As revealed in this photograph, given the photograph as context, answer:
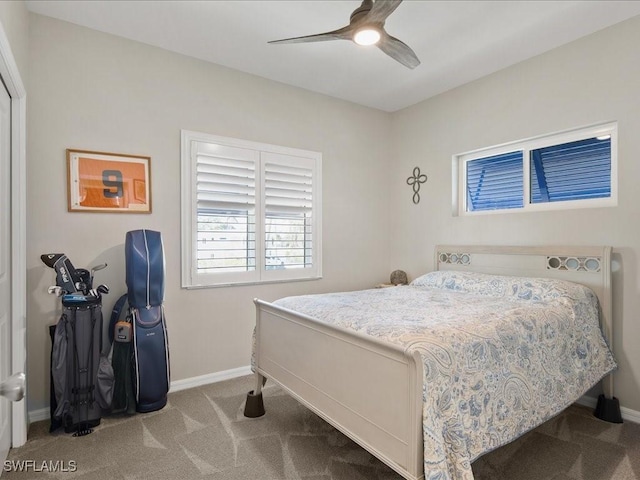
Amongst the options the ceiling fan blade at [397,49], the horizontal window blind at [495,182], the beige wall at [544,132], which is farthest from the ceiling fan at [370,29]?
the horizontal window blind at [495,182]

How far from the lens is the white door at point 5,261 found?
6.61 ft

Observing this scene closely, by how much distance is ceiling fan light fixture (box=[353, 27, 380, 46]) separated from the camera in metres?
2.04

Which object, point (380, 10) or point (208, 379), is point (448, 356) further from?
point (208, 379)

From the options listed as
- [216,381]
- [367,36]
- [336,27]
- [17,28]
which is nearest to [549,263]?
[367,36]

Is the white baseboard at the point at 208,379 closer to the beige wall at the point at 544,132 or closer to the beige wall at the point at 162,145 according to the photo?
the beige wall at the point at 162,145

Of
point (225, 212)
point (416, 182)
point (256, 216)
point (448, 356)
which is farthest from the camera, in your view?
point (416, 182)

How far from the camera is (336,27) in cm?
280

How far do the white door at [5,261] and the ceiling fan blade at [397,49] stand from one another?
2116 millimetres

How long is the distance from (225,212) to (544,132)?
2.85m

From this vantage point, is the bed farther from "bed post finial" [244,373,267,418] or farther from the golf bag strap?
the golf bag strap

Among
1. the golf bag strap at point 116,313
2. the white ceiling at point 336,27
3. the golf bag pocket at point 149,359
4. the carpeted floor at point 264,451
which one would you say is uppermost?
the white ceiling at point 336,27

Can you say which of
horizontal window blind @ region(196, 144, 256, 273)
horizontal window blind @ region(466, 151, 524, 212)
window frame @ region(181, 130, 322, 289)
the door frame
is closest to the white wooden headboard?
horizontal window blind @ region(466, 151, 524, 212)

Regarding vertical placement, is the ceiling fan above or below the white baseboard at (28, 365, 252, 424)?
above

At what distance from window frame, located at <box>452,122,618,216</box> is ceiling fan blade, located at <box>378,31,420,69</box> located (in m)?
1.51
